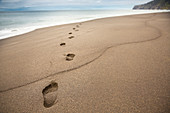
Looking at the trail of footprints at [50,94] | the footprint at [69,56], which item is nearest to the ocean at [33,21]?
the footprint at [69,56]

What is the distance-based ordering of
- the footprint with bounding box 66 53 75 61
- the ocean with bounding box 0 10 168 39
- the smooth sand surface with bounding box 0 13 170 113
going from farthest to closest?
the ocean with bounding box 0 10 168 39 → the footprint with bounding box 66 53 75 61 → the smooth sand surface with bounding box 0 13 170 113

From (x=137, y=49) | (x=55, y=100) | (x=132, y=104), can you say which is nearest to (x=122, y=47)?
(x=137, y=49)

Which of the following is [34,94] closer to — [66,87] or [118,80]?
[66,87]

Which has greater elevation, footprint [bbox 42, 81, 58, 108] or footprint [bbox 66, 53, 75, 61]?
footprint [bbox 66, 53, 75, 61]

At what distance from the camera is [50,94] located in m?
1.14

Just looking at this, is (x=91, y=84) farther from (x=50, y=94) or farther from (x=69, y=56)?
(x=69, y=56)

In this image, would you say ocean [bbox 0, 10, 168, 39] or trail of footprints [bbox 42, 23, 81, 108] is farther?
ocean [bbox 0, 10, 168, 39]

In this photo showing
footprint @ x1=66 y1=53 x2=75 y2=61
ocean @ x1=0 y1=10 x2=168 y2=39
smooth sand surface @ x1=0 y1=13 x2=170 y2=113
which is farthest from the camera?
ocean @ x1=0 y1=10 x2=168 y2=39

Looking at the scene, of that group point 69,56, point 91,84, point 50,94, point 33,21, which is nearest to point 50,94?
point 50,94

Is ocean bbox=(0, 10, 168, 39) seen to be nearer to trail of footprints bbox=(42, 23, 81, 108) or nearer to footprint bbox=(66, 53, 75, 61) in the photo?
footprint bbox=(66, 53, 75, 61)

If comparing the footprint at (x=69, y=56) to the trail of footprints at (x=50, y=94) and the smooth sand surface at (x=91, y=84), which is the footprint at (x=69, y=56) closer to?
the smooth sand surface at (x=91, y=84)

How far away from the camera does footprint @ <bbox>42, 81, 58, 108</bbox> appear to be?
1.04 m

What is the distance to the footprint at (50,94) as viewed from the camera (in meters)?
1.04

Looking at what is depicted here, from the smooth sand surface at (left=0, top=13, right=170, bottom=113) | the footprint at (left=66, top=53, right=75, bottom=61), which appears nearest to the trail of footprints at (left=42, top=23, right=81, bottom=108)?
the smooth sand surface at (left=0, top=13, right=170, bottom=113)
